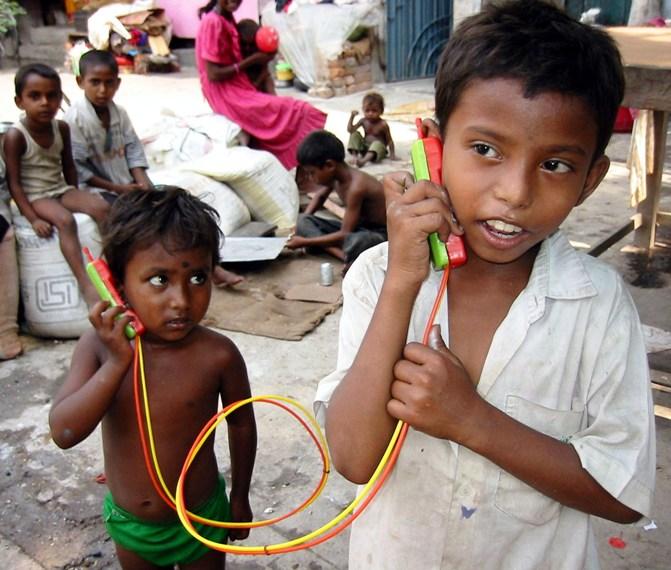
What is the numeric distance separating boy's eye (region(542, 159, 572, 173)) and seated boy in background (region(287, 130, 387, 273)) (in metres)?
3.29

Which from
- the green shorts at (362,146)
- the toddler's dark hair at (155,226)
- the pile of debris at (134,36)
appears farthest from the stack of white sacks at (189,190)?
the pile of debris at (134,36)

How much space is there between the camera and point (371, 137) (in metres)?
6.93

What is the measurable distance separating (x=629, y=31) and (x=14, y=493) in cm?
317

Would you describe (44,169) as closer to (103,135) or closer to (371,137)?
(103,135)

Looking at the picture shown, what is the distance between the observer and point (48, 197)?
386cm

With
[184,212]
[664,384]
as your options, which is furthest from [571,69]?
[664,384]

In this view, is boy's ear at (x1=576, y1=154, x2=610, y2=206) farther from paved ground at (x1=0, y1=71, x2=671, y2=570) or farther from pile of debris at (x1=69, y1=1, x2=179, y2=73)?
pile of debris at (x1=69, y1=1, x2=179, y2=73)

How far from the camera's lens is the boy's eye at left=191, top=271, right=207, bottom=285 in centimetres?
173

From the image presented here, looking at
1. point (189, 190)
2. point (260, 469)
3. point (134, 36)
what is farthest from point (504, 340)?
point (134, 36)

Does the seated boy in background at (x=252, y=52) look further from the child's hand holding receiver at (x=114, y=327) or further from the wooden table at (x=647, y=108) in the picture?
the child's hand holding receiver at (x=114, y=327)

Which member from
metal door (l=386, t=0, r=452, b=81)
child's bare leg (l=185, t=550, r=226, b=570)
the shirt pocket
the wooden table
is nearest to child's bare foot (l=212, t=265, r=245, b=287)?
the wooden table

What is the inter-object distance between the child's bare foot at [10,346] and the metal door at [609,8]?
766cm

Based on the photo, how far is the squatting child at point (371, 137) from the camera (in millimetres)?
6807

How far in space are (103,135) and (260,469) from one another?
2645 millimetres
